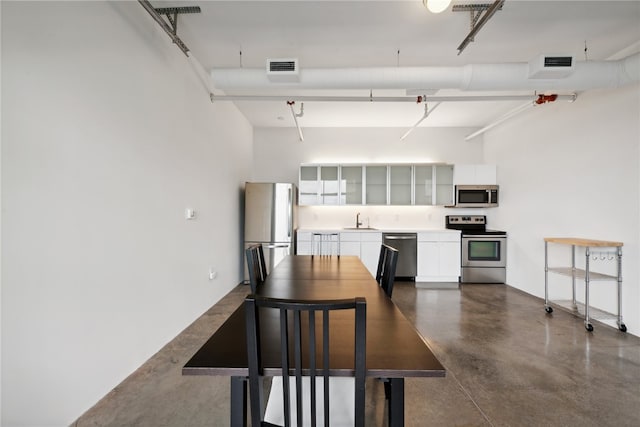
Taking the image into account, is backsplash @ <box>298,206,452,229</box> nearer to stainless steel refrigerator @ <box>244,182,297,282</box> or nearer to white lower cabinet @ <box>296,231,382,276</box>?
white lower cabinet @ <box>296,231,382,276</box>

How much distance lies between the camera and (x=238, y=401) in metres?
0.97

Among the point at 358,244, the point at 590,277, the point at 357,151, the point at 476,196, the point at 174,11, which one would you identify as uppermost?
the point at 174,11

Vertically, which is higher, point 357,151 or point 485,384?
point 357,151

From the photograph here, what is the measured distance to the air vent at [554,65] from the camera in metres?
2.61

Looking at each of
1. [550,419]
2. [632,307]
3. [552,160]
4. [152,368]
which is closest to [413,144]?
[552,160]

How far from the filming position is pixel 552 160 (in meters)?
3.94

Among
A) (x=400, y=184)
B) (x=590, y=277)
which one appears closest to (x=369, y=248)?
(x=400, y=184)

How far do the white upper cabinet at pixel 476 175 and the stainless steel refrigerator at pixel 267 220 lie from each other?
3.44 metres

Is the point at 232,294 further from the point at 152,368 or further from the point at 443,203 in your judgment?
the point at 443,203

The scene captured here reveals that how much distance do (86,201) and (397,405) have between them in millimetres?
2050

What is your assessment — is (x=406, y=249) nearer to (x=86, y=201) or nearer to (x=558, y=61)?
(x=558, y=61)

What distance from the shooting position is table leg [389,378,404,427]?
0.96 m

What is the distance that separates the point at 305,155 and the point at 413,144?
225cm

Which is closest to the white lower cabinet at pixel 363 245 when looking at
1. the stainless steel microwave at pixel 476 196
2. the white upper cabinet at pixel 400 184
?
the white upper cabinet at pixel 400 184
